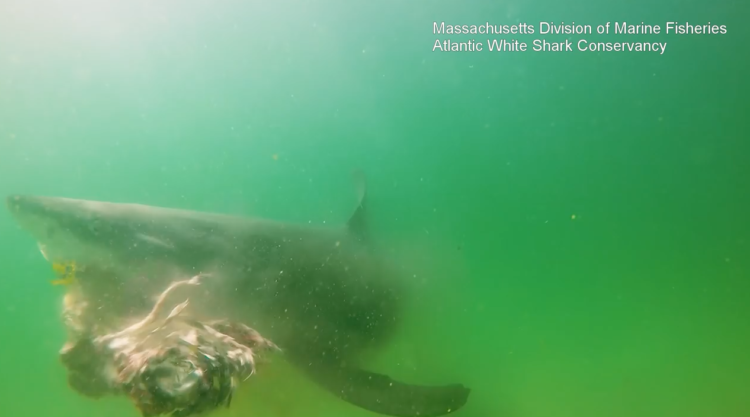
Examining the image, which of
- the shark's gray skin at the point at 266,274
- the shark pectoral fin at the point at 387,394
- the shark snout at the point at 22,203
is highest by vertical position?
the shark snout at the point at 22,203

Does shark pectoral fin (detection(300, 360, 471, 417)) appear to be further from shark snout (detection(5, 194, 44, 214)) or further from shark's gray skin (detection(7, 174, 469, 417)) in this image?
shark snout (detection(5, 194, 44, 214))

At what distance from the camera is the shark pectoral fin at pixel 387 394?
3.43 m

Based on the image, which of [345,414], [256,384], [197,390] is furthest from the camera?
[345,414]

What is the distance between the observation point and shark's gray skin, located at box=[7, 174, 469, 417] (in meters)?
2.83

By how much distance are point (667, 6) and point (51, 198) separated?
39.6 feet

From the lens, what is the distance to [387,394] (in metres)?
3.53

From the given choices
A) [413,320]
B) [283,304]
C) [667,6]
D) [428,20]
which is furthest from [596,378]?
[428,20]

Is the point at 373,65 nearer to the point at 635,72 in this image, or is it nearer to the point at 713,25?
the point at 635,72

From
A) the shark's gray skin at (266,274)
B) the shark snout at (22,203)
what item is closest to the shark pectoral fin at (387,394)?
the shark's gray skin at (266,274)

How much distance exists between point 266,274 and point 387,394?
63.5 inches

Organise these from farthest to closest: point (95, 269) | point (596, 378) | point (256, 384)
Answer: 1. point (596, 378)
2. point (256, 384)
3. point (95, 269)

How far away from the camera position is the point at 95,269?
9.29 ft

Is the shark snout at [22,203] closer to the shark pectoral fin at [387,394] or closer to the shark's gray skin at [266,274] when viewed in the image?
the shark's gray skin at [266,274]

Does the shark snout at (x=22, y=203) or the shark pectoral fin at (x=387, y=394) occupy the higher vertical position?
the shark snout at (x=22, y=203)
